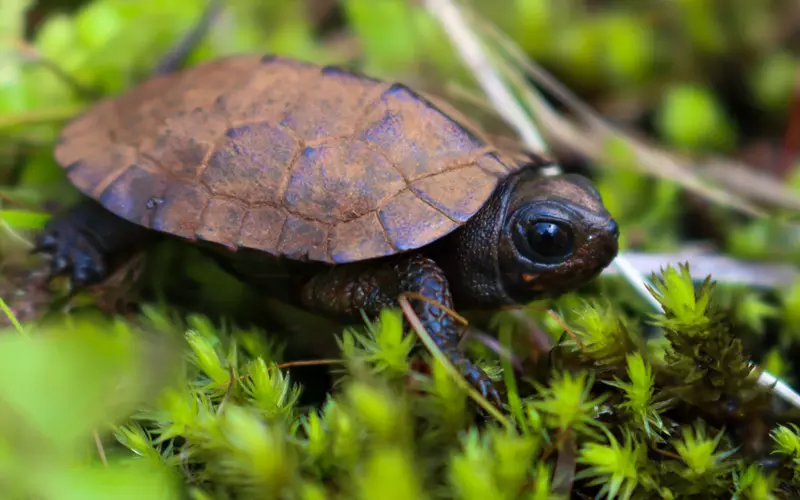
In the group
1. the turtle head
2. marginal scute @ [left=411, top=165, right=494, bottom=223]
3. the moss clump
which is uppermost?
marginal scute @ [left=411, top=165, right=494, bottom=223]

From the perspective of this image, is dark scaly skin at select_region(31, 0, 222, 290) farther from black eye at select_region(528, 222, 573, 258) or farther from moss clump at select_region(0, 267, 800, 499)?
black eye at select_region(528, 222, 573, 258)

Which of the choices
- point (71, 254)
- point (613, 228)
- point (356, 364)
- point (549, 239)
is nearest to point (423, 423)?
point (356, 364)

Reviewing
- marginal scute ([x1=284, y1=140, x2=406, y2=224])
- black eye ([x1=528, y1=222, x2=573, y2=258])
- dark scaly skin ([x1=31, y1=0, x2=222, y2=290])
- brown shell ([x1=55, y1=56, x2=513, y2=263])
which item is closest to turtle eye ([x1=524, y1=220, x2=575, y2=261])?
black eye ([x1=528, y1=222, x2=573, y2=258])

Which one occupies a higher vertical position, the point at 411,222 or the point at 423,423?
the point at 411,222

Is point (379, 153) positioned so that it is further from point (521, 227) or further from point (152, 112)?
point (152, 112)

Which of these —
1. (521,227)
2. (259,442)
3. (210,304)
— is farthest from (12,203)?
(521,227)

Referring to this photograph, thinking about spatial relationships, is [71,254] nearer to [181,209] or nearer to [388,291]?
[181,209]

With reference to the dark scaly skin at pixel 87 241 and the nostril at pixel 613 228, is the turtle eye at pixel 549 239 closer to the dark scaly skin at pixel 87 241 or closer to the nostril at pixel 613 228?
the nostril at pixel 613 228

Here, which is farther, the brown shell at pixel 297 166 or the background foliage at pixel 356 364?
the brown shell at pixel 297 166

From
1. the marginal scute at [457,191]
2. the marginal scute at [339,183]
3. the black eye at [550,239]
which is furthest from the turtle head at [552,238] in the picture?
the marginal scute at [339,183]
